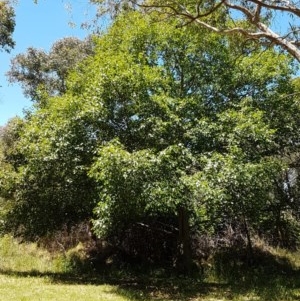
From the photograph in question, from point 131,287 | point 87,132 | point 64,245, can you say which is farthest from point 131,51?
point 64,245

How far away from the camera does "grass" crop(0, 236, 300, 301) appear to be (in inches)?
476

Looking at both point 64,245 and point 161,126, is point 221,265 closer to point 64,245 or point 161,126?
point 161,126

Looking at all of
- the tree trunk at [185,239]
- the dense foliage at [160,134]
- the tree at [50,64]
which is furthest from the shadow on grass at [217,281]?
Result: the tree at [50,64]

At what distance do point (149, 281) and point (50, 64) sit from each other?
19.5m

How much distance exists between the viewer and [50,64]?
3034 centimetres

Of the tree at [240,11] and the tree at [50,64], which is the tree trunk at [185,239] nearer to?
the tree at [240,11]

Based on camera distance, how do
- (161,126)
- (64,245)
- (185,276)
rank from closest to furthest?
(161,126) → (185,276) → (64,245)

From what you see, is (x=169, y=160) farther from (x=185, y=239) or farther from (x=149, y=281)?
(x=149, y=281)

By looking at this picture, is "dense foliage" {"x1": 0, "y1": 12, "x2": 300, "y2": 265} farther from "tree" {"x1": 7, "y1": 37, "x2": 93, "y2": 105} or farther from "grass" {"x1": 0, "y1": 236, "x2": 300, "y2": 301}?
"tree" {"x1": 7, "y1": 37, "x2": 93, "y2": 105}

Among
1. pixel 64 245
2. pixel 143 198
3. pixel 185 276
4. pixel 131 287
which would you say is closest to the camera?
pixel 143 198

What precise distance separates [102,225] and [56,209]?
5607 mm

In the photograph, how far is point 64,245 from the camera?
23.5 metres

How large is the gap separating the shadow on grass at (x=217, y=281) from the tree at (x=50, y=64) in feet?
51.3

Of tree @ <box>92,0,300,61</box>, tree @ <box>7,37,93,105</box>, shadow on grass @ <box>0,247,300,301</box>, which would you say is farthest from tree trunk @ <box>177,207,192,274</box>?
tree @ <box>7,37,93,105</box>
